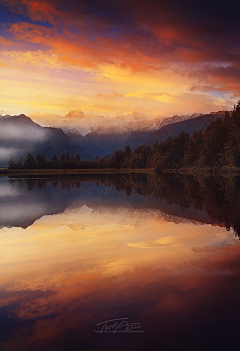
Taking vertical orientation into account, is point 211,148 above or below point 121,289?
above

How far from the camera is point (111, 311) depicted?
21.4 ft

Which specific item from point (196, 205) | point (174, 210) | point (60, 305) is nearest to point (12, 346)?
point (60, 305)

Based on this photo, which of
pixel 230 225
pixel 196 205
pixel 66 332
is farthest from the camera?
pixel 196 205

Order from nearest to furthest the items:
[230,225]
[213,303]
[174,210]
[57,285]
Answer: [213,303] → [57,285] → [230,225] → [174,210]

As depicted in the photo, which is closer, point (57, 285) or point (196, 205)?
point (57, 285)

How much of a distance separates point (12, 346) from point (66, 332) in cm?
107

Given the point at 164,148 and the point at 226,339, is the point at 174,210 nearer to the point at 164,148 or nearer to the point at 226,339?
the point at 226,339
